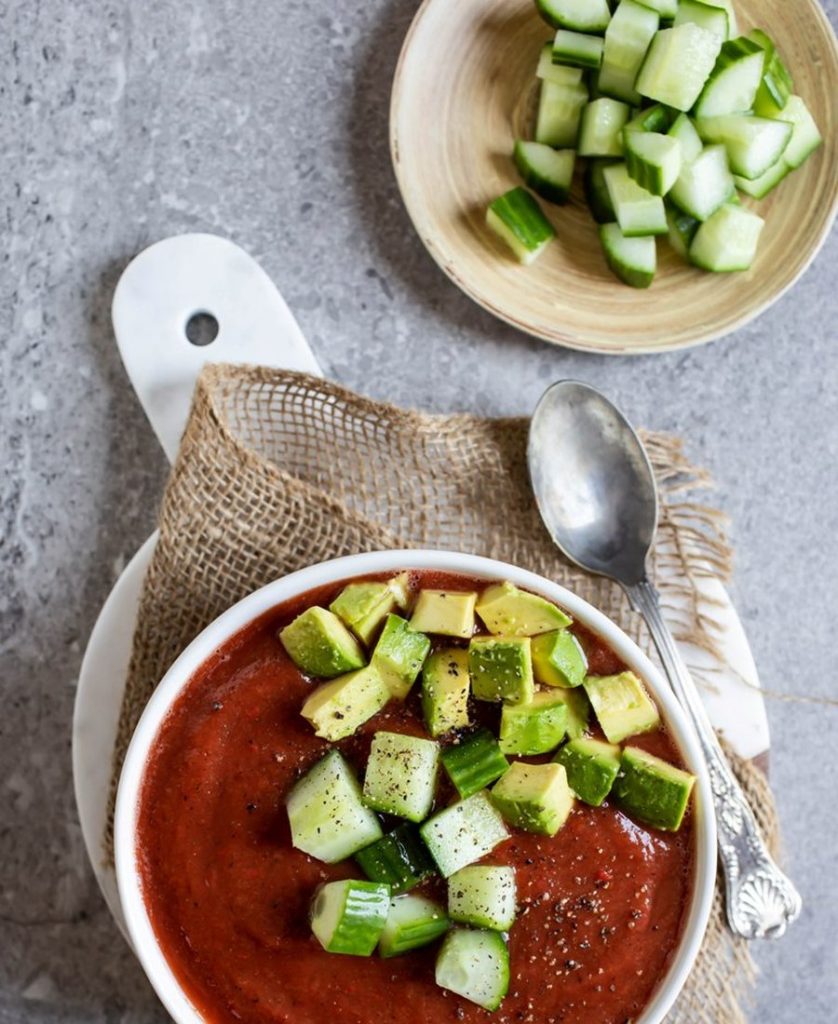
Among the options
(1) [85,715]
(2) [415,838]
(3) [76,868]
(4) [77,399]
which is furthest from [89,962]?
(4) [77,399]

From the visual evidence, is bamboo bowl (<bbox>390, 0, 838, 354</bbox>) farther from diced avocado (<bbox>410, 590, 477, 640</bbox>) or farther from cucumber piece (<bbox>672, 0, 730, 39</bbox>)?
diced avocado (<bbox>410, 590, 477, 640</bbox>)

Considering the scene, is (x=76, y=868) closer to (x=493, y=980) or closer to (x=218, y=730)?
(x=218, y=730)

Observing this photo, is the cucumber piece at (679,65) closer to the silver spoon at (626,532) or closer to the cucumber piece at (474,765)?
the silver spoon at (626,532)

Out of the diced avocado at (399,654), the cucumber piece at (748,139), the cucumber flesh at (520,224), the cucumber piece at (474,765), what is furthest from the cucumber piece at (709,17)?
the cucumber piece at (474,765)

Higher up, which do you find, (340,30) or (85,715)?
(340,30)

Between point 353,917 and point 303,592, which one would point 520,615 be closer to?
point 303,592
